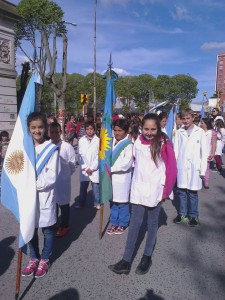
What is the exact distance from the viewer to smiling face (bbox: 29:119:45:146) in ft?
9.84

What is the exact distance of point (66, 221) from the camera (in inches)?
178

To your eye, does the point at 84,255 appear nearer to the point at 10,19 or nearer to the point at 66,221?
the point at 66,221

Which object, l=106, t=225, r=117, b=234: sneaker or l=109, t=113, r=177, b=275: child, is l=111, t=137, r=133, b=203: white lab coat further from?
l=109, t=113, r=177, b=275: child

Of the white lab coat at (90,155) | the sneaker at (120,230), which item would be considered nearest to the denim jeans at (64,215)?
the sneaker at (120,230)

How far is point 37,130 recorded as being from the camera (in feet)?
9.92

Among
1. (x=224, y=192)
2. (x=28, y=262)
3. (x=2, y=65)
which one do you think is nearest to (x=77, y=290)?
(x=28, y=262)

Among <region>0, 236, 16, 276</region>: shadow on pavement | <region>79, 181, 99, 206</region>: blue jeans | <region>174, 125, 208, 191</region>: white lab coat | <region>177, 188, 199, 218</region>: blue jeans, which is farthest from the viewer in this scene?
<region>79, 181, 99, 206</region>: blue jeans

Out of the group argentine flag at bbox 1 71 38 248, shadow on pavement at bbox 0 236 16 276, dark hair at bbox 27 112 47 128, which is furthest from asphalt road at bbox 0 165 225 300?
dark hair at bbox 27 112 47 128

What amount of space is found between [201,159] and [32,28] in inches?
1055

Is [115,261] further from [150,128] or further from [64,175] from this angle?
[150,128]

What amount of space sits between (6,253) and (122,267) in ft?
5.11

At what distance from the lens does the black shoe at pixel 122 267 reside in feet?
11.0

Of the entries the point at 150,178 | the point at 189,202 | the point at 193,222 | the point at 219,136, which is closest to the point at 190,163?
the point at 189,202

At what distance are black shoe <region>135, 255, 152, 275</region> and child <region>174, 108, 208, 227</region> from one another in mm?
1631
